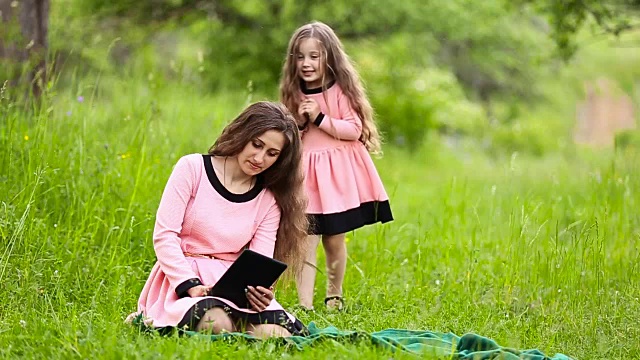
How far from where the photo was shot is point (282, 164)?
14.1 ft

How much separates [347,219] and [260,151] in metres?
1.07

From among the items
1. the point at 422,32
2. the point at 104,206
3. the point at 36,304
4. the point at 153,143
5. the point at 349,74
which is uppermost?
the point at 422,32

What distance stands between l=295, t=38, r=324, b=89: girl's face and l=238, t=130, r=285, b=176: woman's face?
0.94 meters

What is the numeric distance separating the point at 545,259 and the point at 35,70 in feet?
12.0

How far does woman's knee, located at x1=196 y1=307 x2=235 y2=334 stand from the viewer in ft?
12.8

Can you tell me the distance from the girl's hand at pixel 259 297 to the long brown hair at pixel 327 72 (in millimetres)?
1450

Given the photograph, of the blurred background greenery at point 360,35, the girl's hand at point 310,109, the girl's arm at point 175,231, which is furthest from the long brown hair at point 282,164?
the blurred background greenery at point 360,35

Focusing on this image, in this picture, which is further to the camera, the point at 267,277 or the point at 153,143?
the point at 153,143

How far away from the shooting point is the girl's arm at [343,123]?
504 centimetres

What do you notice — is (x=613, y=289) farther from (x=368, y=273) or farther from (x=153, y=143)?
(x=153, y=143)

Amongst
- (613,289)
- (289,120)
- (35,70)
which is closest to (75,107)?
(35,70)

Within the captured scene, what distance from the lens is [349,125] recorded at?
16.7 feet

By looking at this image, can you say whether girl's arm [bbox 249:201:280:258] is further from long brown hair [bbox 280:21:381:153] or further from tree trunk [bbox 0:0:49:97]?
tree trunk [bbox 0:0:49:97]

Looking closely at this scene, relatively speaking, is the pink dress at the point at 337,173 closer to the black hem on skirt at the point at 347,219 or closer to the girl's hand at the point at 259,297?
the black hem on skirt at the point at 347,219
